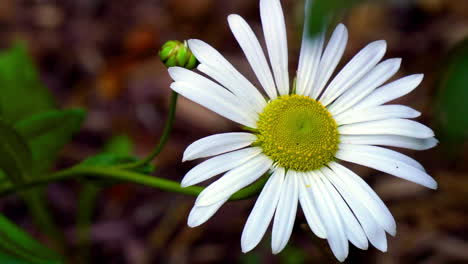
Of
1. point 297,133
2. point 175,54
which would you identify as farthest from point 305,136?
point 175,54

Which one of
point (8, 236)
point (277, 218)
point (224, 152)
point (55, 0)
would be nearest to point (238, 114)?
point (224, 152)

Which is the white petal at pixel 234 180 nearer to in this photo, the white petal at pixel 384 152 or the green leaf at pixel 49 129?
the white petal at pixel 384 152

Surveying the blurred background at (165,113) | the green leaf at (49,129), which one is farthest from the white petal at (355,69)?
the green leaf at (49,129)

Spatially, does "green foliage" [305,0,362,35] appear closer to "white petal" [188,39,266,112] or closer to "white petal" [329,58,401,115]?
"white petal" [188,39,266,112]

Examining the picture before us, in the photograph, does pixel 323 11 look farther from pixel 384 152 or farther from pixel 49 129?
pixel 49 129

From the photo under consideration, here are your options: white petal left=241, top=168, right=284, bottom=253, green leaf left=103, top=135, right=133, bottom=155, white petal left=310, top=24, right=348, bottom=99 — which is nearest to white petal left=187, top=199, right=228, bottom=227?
white petal left=241, top=168, right=284, bottom=253
